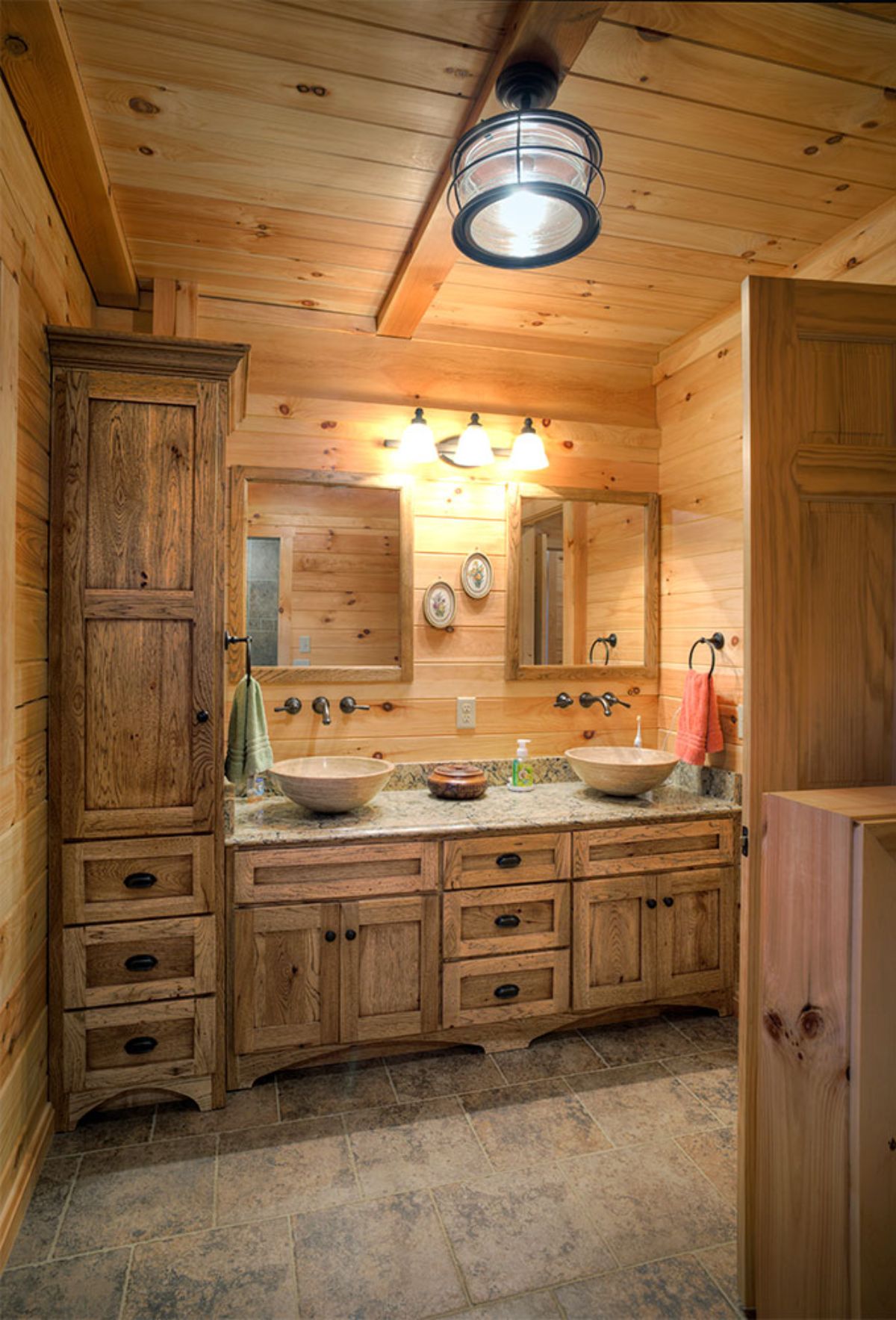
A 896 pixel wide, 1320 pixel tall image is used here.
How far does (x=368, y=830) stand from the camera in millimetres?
2336

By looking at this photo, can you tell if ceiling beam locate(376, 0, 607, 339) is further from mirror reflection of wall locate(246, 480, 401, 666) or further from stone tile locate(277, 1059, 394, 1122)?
stone tile locate(277, 1059, 394, 1122)

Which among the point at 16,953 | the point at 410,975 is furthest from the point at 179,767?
the point at 410,975

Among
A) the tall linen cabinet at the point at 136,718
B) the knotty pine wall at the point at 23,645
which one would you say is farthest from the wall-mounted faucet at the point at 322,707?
the knotty pine wall at the point at 23,645

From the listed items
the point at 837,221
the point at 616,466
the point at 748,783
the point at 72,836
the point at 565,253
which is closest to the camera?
the point at 748,783

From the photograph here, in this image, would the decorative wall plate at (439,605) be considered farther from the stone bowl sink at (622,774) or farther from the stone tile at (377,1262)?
the stone tile at (377,1262)

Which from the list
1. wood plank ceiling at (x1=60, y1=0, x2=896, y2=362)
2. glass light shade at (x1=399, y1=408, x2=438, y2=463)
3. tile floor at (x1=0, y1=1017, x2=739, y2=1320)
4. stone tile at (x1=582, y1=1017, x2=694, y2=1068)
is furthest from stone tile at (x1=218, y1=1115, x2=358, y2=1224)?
wood plank ceiling at (x1=60, y1=0, x2=896, y2=362)

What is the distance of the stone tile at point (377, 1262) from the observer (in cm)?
152

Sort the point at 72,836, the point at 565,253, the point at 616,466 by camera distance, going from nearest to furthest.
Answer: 1. the point at 565,253
2. the point at 72,836
3. the point at 616,466

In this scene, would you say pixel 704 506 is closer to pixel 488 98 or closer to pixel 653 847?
pixel 653 847

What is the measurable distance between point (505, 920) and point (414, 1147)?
690 millimetres

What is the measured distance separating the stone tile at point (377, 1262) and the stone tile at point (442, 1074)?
44 centimetres

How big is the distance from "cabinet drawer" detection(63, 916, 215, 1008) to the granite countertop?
29cm

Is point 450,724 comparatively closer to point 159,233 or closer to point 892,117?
point 159,233

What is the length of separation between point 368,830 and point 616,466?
1.89m
